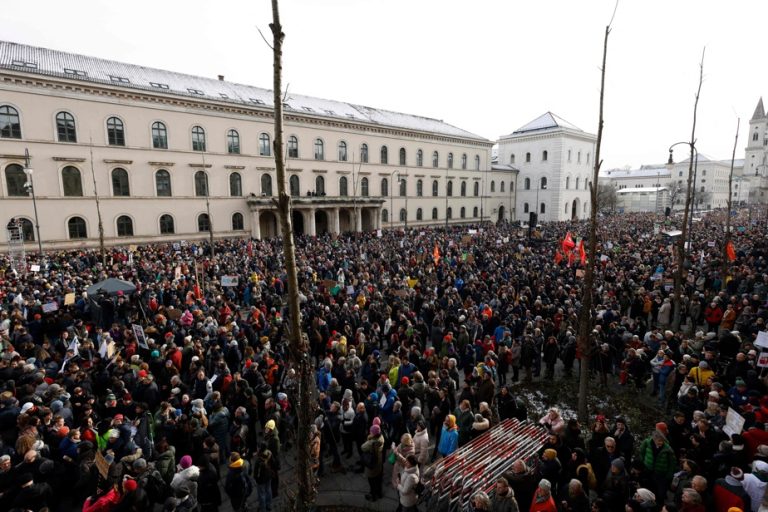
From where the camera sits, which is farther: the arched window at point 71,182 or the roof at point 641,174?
the roof at point 641,174

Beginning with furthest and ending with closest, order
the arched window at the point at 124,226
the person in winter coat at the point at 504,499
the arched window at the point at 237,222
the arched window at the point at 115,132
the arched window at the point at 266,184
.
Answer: the arched window at the point at 266,184 < the arched window at the point at 237,222 < the arched window at the point at 124,226 < the arched window at the point at 115,132 < the person in winter coat at the point at 504,499

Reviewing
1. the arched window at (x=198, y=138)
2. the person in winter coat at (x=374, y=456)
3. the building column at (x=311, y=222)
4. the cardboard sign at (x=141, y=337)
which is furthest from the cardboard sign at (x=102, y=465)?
the building column at (x=311, y=222)

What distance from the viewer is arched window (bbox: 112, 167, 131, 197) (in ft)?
105

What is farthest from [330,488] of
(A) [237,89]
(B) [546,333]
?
(A) [237,89]

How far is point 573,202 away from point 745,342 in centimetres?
5880

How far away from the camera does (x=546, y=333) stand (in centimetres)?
1259

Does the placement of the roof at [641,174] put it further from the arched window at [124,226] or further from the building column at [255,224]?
the arched window at [124,226]

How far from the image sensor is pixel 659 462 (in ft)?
20.5

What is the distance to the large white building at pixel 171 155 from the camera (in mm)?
28703

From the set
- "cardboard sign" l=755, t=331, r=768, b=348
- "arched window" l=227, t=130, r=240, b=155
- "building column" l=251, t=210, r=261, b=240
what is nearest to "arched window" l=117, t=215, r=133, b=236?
"building column" l=251, t=210, r=261, b=240

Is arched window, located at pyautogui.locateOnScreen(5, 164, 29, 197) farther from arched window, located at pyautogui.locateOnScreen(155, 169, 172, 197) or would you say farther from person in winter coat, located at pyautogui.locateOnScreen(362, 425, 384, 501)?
person in winter coat, located at pyautogui.locateOnScreen(362, 425, 384, 501)

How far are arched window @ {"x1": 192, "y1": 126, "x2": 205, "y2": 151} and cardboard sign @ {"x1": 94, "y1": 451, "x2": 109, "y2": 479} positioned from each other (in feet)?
112

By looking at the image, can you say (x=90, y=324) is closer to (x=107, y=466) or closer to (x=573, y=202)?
(x=107, y=466)

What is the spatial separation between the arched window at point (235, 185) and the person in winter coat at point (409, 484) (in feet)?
118
